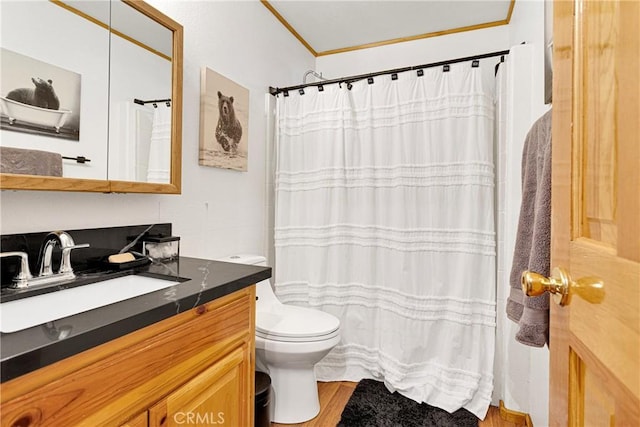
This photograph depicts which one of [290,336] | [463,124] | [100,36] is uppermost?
[100,36]

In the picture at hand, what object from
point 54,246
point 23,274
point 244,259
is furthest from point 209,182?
point 23,274

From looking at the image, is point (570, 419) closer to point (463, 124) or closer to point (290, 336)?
point (290, 336)

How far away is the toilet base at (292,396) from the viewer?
1752 millimetres

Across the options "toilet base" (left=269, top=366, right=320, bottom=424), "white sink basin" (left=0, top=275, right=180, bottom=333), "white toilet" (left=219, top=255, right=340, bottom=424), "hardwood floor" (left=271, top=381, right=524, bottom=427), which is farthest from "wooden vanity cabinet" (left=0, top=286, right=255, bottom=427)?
"hardwood floor" (left=271, top=381, right=524, bottom=427)

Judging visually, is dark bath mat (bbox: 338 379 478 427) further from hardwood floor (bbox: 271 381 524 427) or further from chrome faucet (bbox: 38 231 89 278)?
chrome faucet (bbox: 38 231 89 278)

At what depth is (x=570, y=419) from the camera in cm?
63

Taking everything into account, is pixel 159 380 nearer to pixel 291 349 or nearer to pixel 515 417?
pixel 291 349

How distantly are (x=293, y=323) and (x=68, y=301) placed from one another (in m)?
0.99

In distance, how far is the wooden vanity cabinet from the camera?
607 mm

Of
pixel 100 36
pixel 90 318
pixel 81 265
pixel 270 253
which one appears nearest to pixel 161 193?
pixel 81 265

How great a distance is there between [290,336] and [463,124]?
1.41 meters

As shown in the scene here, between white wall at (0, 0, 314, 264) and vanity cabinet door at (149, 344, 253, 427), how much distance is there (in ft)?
2.30

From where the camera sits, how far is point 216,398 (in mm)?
1033

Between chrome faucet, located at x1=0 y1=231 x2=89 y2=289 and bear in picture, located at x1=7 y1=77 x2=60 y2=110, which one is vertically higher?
bear in picture, located at x1=7 y1=77 x2=60 y2=110
